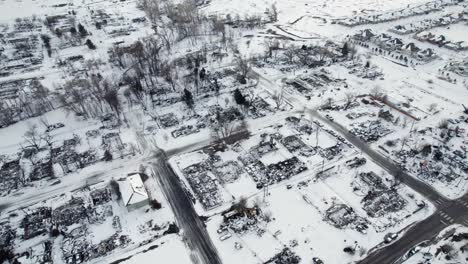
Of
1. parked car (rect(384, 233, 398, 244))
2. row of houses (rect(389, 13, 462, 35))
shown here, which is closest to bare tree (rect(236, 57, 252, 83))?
parked car (rect(384, 233, 398, 244))

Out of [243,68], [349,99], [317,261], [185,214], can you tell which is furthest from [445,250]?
[243,68]

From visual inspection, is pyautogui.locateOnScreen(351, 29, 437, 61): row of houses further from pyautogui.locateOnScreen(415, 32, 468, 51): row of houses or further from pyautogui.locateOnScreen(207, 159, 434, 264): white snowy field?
pyautogui.locateOnScreen(207, 159, 434, 264): white snowy field

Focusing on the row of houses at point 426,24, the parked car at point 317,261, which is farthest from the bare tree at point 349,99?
the row of houses at point 426,24

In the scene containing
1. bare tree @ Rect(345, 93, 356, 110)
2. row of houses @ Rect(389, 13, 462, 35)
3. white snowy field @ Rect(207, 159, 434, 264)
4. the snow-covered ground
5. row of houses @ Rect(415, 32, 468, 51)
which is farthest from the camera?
row of houses @ Rect(389, 13, 462, 35)

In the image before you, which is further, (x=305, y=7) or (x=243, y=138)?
(x=305, y=7)

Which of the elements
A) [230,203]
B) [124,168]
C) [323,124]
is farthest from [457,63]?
[124,168]

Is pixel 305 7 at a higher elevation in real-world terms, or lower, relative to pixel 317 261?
higher

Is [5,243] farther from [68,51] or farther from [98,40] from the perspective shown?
[98,40]

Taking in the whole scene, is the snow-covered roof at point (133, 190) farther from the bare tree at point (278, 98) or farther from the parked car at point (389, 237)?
the parked car at point (389, 237)

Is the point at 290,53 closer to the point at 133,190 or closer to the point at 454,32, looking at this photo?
the point at 454,32
